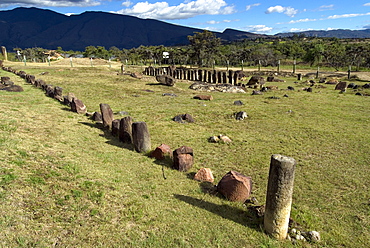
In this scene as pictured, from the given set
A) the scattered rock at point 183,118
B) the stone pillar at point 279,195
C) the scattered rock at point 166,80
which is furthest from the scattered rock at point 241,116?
the scattered rock at point 166,80

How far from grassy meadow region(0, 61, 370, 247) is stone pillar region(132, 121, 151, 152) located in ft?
1.01

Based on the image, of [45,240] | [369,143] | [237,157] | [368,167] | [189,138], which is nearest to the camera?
[45,240]

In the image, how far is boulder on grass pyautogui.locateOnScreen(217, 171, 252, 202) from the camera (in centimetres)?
732

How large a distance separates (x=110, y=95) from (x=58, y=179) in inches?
604

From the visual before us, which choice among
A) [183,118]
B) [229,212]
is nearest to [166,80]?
[183,118]

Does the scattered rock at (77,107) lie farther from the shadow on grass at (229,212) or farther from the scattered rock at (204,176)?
the shadow on grass at (229,212)

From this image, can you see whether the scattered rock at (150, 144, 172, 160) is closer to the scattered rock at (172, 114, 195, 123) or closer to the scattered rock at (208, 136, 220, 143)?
the scattered rock at (208, 136, 220, 143)

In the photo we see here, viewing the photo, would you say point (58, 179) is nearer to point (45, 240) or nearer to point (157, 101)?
point (45, 240)

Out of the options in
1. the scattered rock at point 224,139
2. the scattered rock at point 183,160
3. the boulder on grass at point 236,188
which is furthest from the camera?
the scattered rock at point 224,139

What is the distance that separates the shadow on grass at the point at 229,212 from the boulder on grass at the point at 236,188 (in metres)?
0.38

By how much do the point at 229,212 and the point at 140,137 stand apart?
4.62 meters

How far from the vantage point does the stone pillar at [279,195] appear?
221 inches

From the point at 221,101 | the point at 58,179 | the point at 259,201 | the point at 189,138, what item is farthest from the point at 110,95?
the point at 259,201

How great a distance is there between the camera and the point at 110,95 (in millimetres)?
21719
